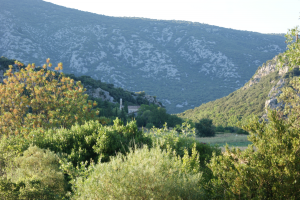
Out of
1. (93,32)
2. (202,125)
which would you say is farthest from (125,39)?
(202,125)

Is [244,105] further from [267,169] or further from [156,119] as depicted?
[267,169]

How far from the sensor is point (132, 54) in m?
183

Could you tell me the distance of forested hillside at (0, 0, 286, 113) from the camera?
14088 centimetres

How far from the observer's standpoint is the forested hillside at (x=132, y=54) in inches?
5546

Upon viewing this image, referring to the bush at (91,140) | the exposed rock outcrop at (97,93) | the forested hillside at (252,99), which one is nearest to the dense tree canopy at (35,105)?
the bush at (91,140)

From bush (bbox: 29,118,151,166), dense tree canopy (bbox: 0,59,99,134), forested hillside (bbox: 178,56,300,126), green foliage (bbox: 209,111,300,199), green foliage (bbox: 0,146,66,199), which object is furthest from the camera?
forested hillside (bbox: 178,56,300,126)

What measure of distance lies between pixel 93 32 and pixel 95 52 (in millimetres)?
28250

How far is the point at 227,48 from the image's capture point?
18412 centimetres

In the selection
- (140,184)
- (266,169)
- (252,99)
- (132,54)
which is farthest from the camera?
(132,54)

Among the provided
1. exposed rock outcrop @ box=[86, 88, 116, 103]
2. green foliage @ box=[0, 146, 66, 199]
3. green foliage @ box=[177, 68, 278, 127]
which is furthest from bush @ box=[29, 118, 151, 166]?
green foliage @ box=[177, 68, 278, 127]

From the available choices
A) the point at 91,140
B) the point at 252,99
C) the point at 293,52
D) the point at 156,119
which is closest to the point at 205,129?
the point at 156,119

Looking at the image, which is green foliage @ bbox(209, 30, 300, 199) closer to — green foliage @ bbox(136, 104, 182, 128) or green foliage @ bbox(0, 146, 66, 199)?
green foliage @ bbox(0, 146, 66, 199)

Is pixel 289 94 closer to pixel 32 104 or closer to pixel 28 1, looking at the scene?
pixel 32 104

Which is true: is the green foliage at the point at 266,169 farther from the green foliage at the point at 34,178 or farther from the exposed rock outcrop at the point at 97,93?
the exposed rock outcrop at the point at 97,93
